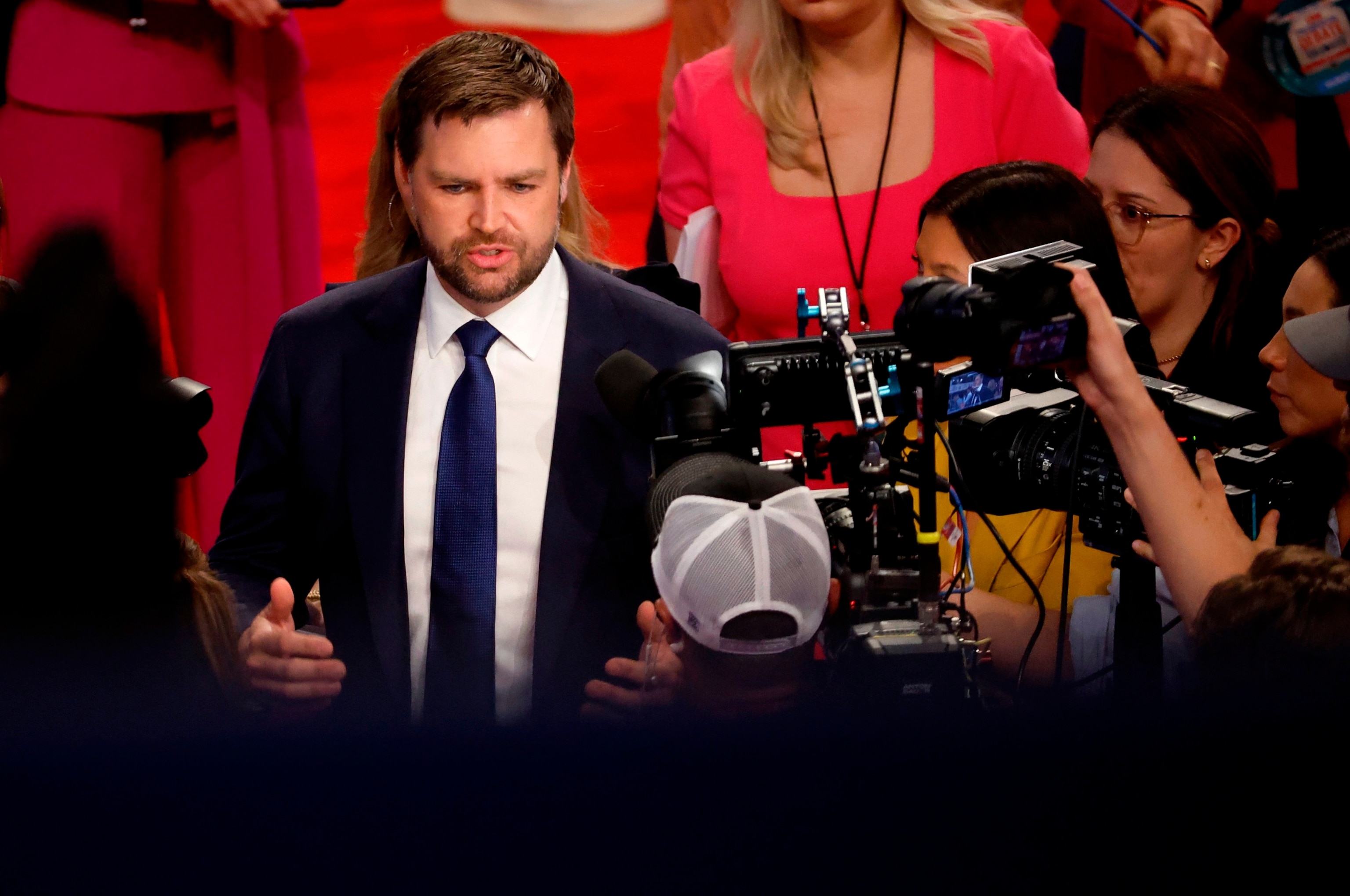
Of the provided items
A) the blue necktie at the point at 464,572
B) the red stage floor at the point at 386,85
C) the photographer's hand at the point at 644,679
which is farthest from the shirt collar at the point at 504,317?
the red stage floor at the point at 386,85

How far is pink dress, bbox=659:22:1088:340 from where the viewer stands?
2.40 meters

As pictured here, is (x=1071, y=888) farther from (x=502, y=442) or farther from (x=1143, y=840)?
(x=502, y=442)

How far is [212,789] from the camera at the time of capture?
0.89 metres

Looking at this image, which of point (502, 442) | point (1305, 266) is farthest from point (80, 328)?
point (1305, 266)

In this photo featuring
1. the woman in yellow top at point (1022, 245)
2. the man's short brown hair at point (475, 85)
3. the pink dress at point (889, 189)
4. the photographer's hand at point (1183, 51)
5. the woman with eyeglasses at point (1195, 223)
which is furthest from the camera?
the photographer's hand at point (1183, 51)

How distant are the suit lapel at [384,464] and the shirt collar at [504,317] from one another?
2cm

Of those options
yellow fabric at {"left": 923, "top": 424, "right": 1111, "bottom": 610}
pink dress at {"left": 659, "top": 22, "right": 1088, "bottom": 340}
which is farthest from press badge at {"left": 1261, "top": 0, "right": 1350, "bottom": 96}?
yellow fabric at {"left": 923, "top": 424, "right": 1111, "bottom": 610}

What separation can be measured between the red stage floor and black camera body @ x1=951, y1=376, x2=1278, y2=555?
6.44 ft

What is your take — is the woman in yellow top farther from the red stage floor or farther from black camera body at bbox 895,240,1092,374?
the red stage floor

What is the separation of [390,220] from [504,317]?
73cm

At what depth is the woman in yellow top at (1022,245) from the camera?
204 centimetres

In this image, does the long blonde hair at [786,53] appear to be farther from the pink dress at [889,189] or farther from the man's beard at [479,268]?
the man's beard at [479,268]

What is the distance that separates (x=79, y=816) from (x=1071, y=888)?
66 cm

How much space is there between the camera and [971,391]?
140cm
